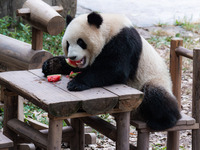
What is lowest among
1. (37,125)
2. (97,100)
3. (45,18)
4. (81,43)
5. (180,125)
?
(37,125)

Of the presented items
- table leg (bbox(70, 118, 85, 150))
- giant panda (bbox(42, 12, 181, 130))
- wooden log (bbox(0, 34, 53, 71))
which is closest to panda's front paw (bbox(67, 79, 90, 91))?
giant panda (bbox(42, 12, 181, 130))

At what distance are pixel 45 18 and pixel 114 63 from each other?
3.97ft

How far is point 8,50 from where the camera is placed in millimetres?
4730

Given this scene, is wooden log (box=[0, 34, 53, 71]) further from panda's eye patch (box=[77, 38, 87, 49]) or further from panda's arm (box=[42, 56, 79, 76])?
panda's eye patch (box=[77, 38, 87, 49])

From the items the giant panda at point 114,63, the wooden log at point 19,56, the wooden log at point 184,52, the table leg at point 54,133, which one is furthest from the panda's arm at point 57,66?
the wooden log at point 184,52

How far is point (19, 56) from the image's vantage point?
461cm

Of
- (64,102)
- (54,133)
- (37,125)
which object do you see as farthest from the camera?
(37,125)

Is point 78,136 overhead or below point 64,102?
below

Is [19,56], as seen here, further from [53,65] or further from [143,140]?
[143,140]

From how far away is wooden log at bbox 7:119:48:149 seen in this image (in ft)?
11.6

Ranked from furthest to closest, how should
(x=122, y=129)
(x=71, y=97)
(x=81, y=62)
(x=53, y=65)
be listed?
(x=53, y=65), (x=81, y=62), (x=122, y=129), (x=71, y=97)

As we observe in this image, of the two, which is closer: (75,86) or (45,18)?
(75,86)

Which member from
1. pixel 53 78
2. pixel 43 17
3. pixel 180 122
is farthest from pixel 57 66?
pixel 180 122

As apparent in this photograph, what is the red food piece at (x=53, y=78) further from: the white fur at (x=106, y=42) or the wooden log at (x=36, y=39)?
the wooden log at (x=36, y=39)
